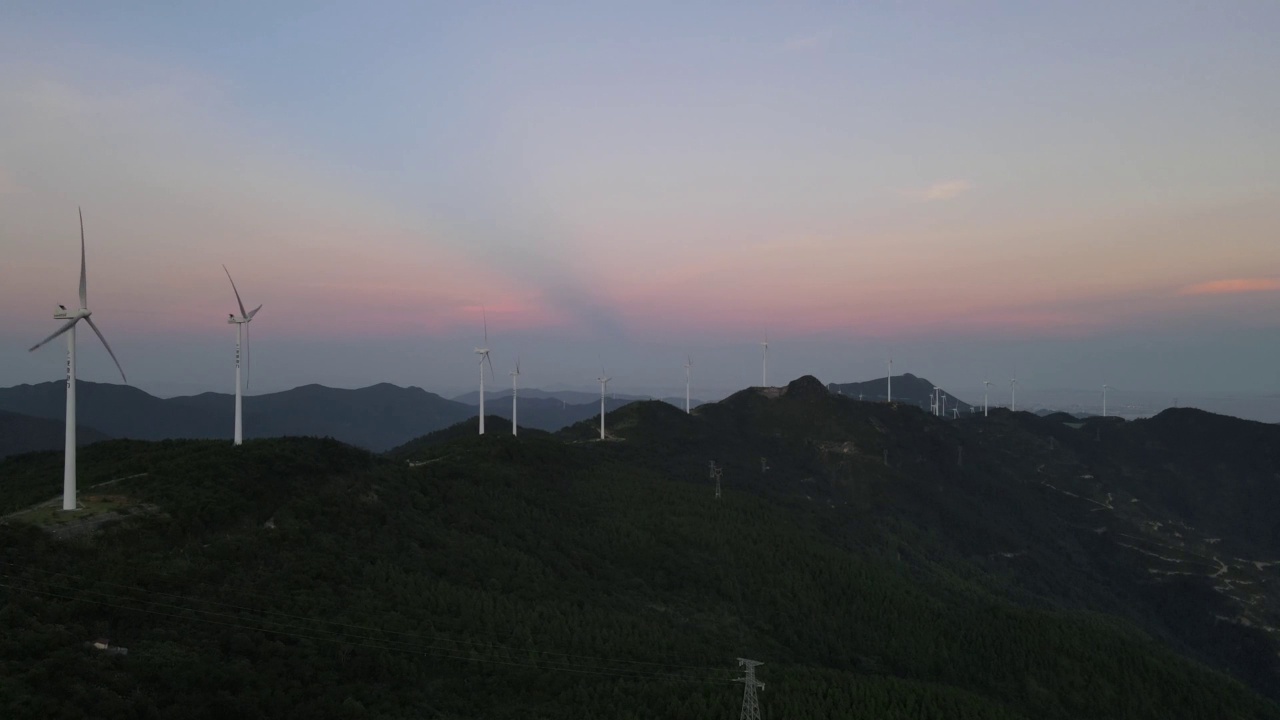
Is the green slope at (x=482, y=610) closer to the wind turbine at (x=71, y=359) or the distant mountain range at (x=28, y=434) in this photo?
the wind turbine at (x=71, y=359)

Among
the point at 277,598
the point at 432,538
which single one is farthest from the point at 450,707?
the point at 432,538

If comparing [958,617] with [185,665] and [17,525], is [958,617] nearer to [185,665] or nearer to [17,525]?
[185,665]

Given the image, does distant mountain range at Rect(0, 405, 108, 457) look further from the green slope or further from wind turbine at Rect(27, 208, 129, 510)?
wind turbine at Rect(27, 208, 129, 510)

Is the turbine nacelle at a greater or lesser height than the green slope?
greater

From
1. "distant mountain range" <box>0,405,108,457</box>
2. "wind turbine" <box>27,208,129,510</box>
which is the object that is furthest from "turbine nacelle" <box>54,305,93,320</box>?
"distant mountain range" <box>0,405,108,457</box>

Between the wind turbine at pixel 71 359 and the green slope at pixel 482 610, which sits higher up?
the wind turbine at pixel 71 359

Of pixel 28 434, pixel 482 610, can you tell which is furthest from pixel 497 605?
pixel 28 434

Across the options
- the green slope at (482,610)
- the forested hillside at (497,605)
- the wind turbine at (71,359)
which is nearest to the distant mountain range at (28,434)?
the forested hillside at (497,605)

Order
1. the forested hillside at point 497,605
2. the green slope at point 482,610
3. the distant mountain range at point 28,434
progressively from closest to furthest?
the green slope at point 482,610
the forested hillside at point 497,605
the distant mountain range at point 28,434
